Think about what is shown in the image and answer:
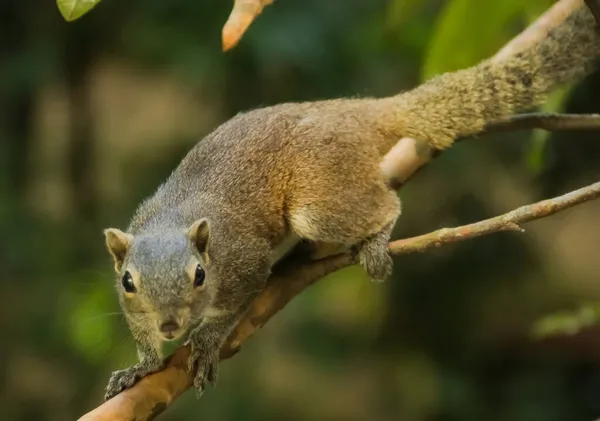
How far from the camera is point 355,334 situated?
2201mm

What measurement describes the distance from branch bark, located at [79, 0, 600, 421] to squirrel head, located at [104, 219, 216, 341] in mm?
60

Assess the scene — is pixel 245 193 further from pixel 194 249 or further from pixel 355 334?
pixel 355 334

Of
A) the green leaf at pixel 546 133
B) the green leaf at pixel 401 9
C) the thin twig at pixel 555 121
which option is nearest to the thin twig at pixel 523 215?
the thin twig at pixel 555 121

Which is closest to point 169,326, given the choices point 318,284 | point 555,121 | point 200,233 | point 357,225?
point 200,233

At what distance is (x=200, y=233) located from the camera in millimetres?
1255

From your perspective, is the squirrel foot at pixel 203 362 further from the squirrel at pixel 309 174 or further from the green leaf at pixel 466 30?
the green leaf at pixel 466 30

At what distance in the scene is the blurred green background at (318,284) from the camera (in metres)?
1.97

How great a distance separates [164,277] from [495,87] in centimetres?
62

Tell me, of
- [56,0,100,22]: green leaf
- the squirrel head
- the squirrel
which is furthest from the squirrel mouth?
[56,0,100,22]: green leaf

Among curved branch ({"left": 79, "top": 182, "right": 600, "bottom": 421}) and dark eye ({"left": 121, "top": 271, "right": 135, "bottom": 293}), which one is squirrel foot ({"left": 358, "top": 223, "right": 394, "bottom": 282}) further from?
dark eye ({"left": 121, "top": 271, "right": 135, "bottom": 293})

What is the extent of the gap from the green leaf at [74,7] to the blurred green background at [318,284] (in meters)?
1.02

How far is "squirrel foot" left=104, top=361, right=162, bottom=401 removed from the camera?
3.68 feet

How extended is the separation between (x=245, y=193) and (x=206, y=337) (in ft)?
0.86

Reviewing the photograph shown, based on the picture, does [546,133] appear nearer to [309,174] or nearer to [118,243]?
[309,174]
